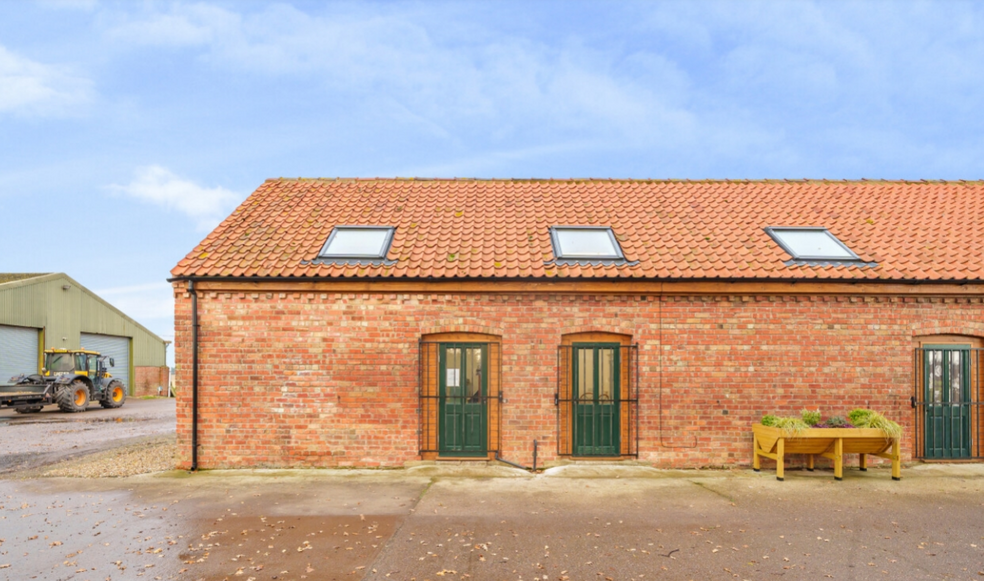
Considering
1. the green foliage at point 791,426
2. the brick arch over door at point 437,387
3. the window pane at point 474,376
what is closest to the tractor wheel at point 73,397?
the brick arch over door at point 437,387

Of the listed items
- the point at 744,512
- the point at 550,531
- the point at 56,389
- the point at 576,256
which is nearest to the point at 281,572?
the point at 550,531

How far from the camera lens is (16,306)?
81.3ft

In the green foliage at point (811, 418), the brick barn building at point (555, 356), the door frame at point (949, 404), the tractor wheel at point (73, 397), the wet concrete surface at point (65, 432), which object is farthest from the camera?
the tractor wheel at point (73, 397)

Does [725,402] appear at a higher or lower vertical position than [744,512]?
higher

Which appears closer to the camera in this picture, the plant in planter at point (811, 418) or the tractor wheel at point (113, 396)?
the plant in planter at point (811, 418)

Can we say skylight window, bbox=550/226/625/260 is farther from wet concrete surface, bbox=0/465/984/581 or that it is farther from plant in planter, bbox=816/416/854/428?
plant in planter, bbox=816/416/854/428

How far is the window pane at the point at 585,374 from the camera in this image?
30.7ft

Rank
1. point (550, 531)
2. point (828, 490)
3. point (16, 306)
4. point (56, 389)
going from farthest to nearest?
point (16, 306)
point (56, 389)
point (828, 490)
point (550, 531)

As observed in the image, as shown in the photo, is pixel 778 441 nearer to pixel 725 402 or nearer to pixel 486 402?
pixel 725 402

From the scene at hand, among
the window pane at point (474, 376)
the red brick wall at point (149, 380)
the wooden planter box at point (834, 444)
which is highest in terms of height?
the window pane at point (474, 376)

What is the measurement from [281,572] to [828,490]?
7.01 metres

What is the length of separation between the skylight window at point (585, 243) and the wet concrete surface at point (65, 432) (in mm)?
9829

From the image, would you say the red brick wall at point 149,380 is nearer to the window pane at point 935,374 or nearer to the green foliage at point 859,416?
the green foliage at point 859,416

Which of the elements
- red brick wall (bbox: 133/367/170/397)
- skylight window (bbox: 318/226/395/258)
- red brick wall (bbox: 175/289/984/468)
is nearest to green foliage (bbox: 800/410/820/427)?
red brick wall (bbox: 175/289/984/468)
